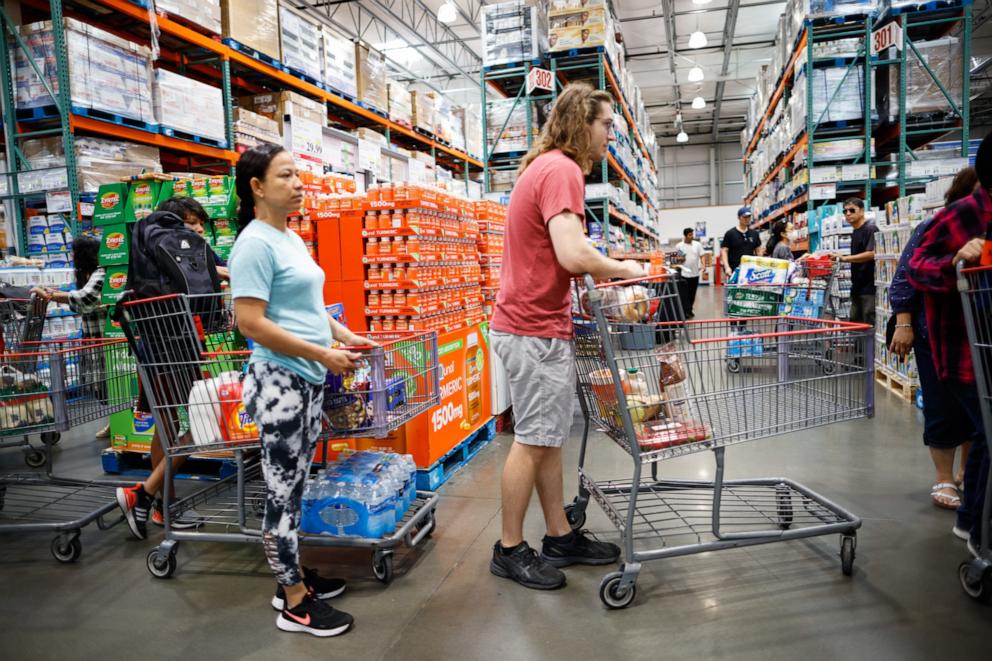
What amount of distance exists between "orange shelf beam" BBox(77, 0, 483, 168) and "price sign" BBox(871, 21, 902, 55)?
6594 mm

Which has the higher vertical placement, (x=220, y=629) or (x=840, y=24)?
(x=840, y=24)

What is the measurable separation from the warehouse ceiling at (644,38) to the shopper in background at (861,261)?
7.42 m

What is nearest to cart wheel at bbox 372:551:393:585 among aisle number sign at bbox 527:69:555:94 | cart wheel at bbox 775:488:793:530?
cart wheel at bbox 775:488:793:530

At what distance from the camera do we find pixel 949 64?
841cm

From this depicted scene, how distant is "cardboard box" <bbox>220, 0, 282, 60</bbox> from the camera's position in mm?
6660

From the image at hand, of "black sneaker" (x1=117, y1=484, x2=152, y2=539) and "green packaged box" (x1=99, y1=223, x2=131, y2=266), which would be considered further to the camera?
"green packaged box" (x1=99, y1=223, x2=131, y2=266)

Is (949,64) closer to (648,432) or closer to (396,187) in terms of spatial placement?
(396,187)

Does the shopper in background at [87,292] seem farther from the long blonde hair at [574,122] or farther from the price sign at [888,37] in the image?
the price sign at [888,37]

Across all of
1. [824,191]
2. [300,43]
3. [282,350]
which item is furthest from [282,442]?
[824,191]

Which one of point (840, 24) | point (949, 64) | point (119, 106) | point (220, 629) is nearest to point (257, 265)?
point (220, 629)

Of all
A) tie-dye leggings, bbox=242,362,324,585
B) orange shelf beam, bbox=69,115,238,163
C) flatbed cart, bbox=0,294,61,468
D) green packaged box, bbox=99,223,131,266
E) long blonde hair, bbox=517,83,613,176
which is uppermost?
orange shelf beam, bbox=69,115,238,163

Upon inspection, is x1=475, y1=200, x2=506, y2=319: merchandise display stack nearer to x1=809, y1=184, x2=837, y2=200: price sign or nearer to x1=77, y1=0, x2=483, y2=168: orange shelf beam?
x1=77, y1=0, x2=483, y2=168: orange shelf beam

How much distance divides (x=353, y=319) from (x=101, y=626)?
2081mm

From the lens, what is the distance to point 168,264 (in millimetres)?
3271
